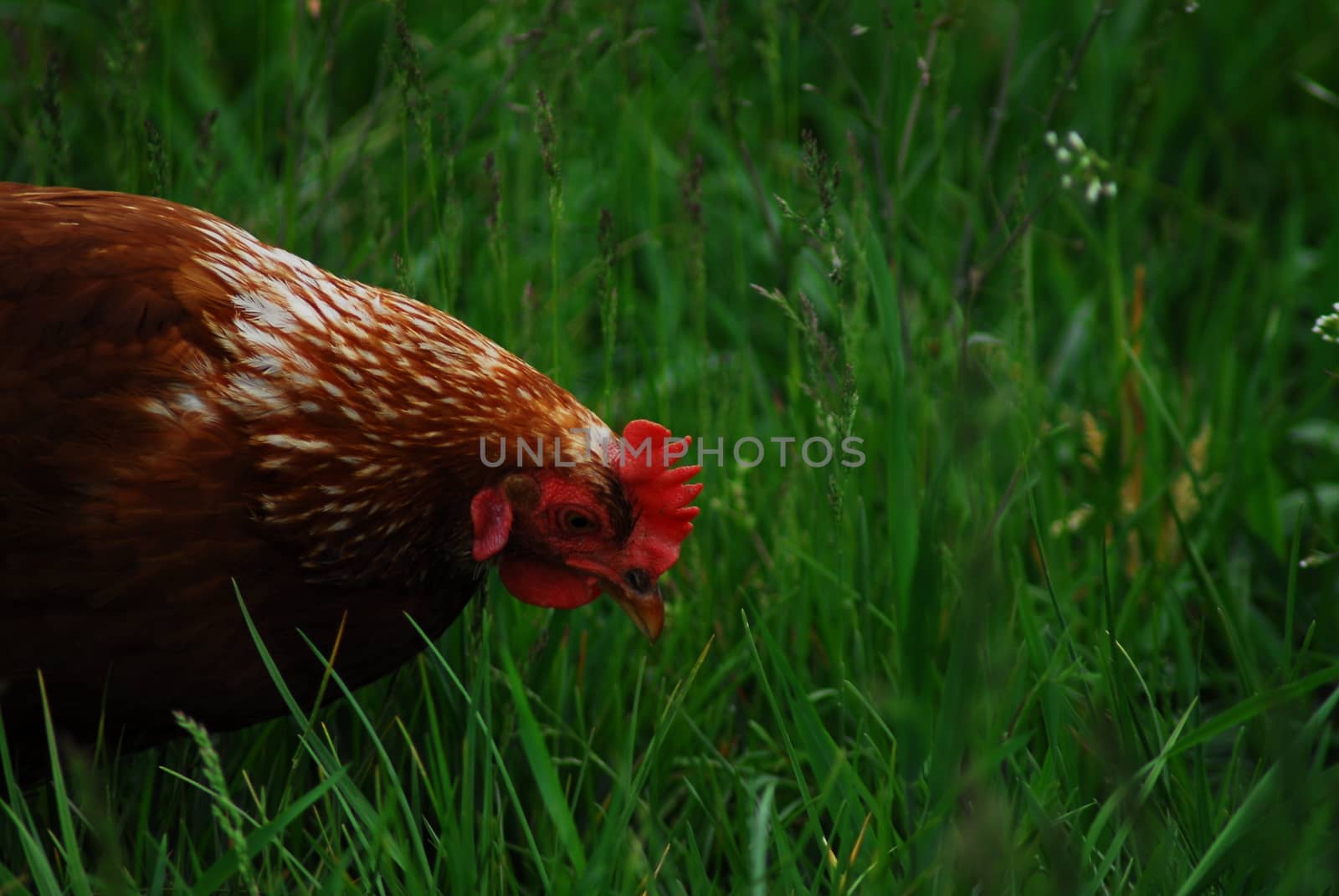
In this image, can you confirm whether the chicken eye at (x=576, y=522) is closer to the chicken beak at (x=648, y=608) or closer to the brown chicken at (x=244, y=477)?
the brown chicken at (x=244, y=477)

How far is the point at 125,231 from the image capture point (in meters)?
2.03

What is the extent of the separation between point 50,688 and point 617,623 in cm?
97

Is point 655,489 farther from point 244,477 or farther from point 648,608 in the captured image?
point 244,477

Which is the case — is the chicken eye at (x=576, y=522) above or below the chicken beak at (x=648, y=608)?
above

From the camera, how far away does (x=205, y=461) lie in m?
1.91

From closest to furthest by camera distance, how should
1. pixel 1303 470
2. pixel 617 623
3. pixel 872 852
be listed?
pixel 872 852
pixel 617 623
pixel 1303 470

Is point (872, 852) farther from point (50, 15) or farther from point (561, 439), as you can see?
point (50, 15)

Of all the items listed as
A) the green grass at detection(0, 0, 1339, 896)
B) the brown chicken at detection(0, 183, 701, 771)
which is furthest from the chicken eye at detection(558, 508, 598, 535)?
the green grass at detection(0, 0, 1339, 896)

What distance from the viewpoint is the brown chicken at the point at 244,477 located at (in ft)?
6.16

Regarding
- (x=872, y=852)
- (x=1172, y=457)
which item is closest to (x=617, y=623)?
(x=872, y=852)

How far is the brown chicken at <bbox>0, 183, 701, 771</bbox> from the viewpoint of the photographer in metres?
1.88

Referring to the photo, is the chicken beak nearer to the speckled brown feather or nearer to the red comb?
the red comb

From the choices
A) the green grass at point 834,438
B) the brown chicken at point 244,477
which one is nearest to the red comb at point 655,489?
the brown chicken at point 244,477

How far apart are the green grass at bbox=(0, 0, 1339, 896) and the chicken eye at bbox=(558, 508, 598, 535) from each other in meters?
0.22
